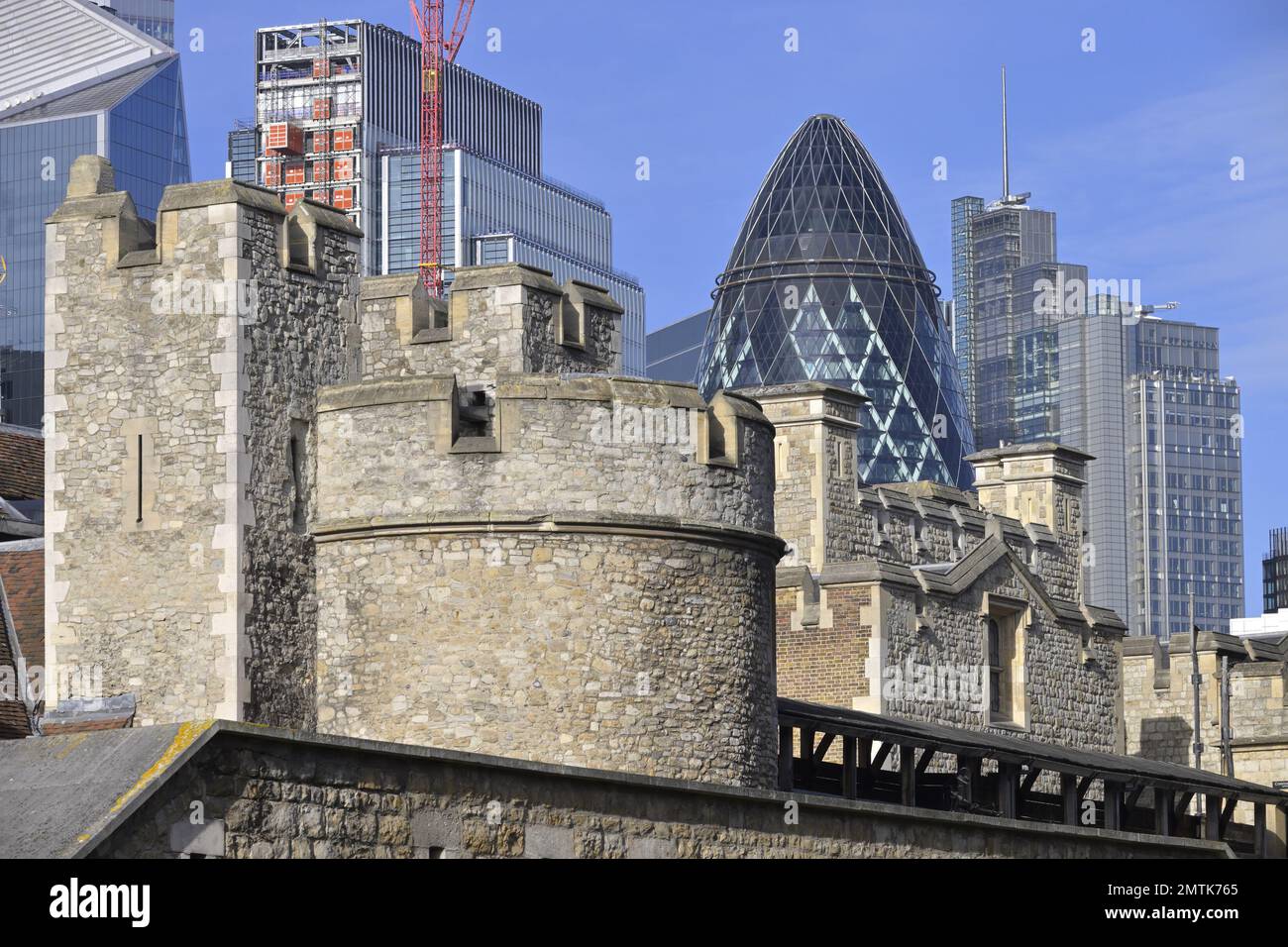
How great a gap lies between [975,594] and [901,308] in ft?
407

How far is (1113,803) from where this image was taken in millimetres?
38656

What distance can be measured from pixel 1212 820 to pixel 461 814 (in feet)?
89.8

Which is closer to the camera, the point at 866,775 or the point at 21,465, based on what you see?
the point at 866,775

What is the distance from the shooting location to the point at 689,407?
25438 millimetres

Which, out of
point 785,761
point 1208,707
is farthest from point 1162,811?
point 1208,707

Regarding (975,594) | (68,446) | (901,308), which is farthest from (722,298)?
(68,446)

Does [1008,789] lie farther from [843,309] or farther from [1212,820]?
[843,309]

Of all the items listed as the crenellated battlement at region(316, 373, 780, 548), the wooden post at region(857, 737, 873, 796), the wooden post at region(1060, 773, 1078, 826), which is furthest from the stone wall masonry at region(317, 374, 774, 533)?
the wooden post at region(1060, 773, 1078, 826)

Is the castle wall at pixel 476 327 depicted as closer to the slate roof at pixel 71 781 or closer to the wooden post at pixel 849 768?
the wooden post at pixel 849 768

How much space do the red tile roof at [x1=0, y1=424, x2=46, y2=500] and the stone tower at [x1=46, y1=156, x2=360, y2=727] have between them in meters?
13.0

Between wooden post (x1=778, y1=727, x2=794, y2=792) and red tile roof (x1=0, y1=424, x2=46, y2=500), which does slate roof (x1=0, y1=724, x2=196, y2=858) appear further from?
red tile roof (x1=0, y1=424, x2=46, y2=500)
